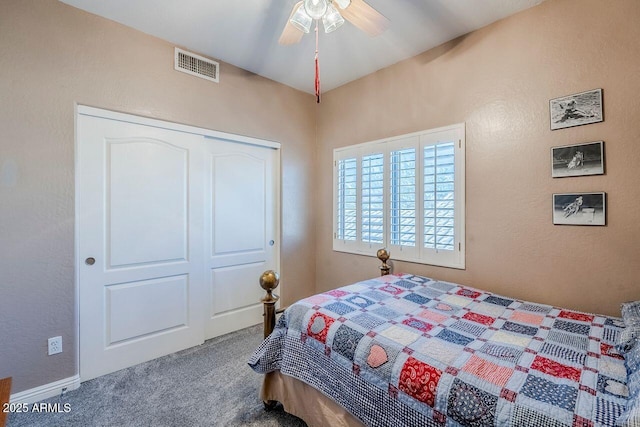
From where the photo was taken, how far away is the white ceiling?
2.01 metres

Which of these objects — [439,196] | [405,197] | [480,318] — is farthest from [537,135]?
[480,318]

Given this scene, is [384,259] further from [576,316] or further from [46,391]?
[46,391]

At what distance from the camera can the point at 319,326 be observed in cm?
155

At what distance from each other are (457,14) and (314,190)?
2.25 meters

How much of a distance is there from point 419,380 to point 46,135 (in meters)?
2.74

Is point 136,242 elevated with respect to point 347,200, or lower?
lower

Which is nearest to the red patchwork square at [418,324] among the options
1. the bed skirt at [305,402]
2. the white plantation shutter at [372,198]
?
the bed skirt at [305,402]

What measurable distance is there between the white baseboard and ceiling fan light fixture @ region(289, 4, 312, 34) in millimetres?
2884

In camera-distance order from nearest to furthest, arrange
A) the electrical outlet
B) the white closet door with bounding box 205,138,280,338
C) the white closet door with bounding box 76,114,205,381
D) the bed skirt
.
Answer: the bed skirt, the electrical outlet, the white closet door with bounding box 76,114,205,381, the white closet door with bounding box 205,138,280,338

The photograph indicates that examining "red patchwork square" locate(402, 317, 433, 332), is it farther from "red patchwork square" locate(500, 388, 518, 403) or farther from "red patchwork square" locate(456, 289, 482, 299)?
"red patchwork square" locate(456, 289, 482, 299)

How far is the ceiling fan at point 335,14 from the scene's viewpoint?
1.61 metres

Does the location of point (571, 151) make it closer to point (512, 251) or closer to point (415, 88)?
point (512, 251)

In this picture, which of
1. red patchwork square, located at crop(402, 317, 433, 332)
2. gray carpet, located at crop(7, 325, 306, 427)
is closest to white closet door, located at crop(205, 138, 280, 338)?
gray carpet, located at crop(7, 325, 306, 427)

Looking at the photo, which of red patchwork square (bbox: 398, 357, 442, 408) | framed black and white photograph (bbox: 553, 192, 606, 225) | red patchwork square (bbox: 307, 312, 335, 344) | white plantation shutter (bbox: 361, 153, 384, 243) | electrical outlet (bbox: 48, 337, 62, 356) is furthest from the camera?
white plantation shutter (bbox: 361, 153, 384, 243)
